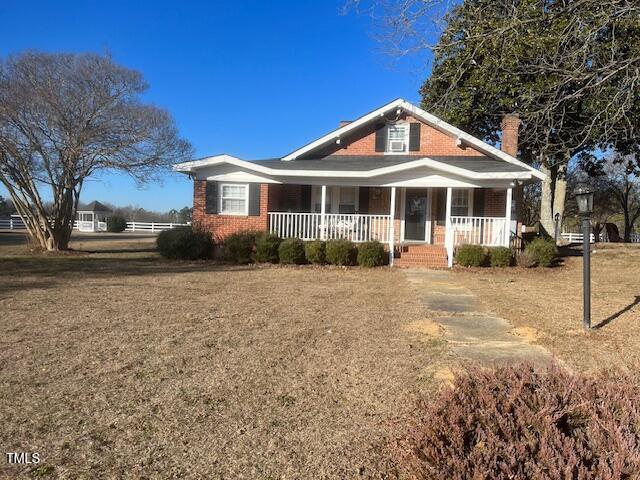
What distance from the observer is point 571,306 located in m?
7.59

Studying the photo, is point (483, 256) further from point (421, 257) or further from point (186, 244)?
point (186, 244)

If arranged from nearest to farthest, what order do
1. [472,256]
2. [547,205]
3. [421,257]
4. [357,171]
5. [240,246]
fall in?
1. [472,256]
2. [240,246]
3. [421,257]
4. [357,171]
5. [547,205]

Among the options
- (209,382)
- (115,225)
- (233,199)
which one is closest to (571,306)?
(209,382)

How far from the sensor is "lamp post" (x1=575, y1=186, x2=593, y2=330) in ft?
19.1

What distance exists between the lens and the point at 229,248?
13.8m

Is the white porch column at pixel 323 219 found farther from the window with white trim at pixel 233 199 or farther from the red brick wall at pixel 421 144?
the red brick wall at pixel 421 144

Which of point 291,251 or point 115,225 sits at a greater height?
point 115,225

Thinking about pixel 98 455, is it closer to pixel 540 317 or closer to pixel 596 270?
pixel 540 317

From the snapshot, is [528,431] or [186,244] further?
[186,244]

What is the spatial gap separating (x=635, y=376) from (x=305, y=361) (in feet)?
9.72

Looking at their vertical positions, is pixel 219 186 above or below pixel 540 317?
above

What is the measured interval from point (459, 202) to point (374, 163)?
129 inches

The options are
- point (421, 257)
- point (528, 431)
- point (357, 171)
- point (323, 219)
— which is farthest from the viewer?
point (323, 219)

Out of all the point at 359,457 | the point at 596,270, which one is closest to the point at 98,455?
the point at 359,457
